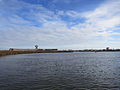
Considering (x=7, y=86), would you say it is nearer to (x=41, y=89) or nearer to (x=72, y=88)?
(x=41, y=89)

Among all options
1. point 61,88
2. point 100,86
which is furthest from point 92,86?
point 61,88

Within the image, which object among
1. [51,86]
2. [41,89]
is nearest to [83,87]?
[51,86]

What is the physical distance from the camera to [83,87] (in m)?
22.2

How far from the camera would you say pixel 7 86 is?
2248 centimetres

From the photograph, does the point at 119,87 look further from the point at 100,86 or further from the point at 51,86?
the point at 51,86

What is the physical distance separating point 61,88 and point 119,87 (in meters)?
8.38

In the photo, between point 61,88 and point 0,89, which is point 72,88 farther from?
Result: point 0,89

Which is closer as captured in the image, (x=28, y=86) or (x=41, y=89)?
(x=41, y=89)

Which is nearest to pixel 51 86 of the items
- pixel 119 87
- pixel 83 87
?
pixel 83 87

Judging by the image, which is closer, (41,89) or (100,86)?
(41,89)

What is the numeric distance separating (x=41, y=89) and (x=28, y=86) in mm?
2526

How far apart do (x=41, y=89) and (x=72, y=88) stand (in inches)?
173

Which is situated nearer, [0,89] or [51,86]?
[0,89]

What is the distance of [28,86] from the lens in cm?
2239
